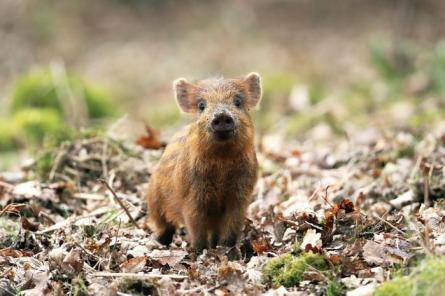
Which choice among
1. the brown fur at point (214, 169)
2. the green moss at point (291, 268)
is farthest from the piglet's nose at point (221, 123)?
the green moss at point (291, 268)

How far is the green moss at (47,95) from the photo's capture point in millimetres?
15703

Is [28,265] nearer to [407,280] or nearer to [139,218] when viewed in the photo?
[139,218]

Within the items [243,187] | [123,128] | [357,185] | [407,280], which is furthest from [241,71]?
[407,280]

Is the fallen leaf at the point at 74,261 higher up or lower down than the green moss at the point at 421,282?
lower down

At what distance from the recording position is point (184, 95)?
7.64 m

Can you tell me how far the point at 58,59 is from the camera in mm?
22719

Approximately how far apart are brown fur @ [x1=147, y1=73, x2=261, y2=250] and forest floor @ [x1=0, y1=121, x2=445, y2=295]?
28 cm

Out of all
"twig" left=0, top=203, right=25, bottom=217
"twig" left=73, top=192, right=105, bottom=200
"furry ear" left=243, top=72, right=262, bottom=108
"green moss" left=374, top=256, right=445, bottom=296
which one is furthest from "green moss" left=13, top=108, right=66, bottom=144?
"green moss" left=374, top=256, right=445, bottom=296

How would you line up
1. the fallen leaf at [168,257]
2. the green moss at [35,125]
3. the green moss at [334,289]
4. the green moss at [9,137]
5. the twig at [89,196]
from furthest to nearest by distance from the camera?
the green moss at [9,137] → the green moss at [35,125] → the twig at [89,196] → the fallen leaf at [168,257] → the green moss at [334,289]

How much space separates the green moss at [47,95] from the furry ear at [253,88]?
8565 mm

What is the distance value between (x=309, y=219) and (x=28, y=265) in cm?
242

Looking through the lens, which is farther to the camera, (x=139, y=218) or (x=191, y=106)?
(x=139, y=218)

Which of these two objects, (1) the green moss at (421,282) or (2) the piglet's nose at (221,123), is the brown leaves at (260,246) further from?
(1) the green moss at (421,282)

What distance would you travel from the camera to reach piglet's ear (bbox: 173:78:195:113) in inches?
295
